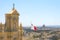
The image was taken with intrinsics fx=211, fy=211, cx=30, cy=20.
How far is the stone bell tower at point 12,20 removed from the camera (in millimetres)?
26547

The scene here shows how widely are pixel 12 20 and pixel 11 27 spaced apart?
0.96m

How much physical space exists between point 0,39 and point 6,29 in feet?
6.00

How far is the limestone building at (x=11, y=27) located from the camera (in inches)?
1008

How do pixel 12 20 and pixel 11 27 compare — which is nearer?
pixel 11 27

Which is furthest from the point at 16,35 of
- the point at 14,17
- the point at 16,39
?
the point at 14,17

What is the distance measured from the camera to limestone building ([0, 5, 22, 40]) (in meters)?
25.6

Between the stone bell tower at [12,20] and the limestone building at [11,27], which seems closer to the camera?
the limestone building at [11,27]

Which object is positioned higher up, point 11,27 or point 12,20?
point 12,20

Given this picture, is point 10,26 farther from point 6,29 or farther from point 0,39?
point 0,39

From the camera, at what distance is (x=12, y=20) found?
88.4 feet

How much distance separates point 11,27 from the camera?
87.2ft

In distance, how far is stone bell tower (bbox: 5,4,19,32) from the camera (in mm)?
26547

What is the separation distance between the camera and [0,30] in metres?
25.3

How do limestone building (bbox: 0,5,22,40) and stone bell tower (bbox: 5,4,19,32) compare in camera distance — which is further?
stone bell tower (bbox: 5,4,19,32)
